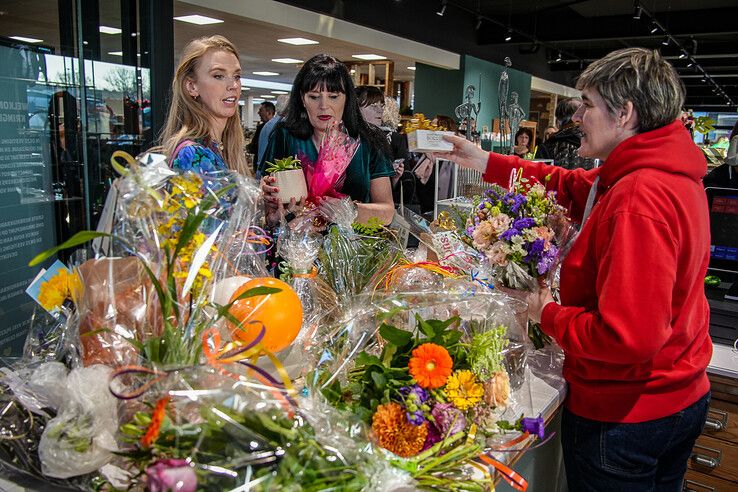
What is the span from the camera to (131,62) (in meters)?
3.91

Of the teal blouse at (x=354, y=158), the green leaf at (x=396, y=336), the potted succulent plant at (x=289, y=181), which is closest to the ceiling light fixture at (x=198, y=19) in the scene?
the teal blouse at (x=354, y=158)

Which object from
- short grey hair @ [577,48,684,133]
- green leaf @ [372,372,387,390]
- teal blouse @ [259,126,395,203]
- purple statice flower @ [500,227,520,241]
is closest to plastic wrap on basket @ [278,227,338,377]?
green leaf @ [372,372,387,390]

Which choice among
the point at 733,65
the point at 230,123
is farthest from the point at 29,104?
the point at 733,65

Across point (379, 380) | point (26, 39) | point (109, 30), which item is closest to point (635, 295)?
point (379, 380)

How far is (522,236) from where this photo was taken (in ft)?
5.31

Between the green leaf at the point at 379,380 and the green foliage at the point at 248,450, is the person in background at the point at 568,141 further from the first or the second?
the green foliage at the point at 248,450

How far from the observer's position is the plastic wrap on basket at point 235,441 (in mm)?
813

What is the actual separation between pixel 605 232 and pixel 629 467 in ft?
2.09

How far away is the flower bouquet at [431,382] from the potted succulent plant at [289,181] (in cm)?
62

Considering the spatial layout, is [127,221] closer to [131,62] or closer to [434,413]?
[434,413]

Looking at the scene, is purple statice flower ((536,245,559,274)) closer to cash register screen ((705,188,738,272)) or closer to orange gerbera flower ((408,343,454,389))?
orange gerbera flower ((408,343,454,389))

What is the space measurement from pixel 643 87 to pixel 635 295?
523mm

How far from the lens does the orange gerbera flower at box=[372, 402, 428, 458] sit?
3.41 ft

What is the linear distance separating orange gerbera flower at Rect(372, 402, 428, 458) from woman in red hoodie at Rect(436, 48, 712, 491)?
52 cm
